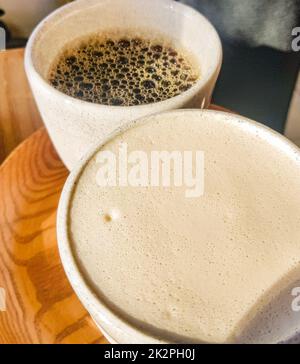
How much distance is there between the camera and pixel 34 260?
2.53 feet

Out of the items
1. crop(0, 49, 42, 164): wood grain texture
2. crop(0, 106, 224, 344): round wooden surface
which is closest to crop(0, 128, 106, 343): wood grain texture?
crop(0, 106, 224, 344): round wooden surface

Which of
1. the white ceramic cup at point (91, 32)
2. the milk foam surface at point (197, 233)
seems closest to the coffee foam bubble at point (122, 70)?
the white ceramic cup at point (91, 32)

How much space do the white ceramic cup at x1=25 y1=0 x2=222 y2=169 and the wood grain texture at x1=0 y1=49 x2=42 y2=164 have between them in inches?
9.2

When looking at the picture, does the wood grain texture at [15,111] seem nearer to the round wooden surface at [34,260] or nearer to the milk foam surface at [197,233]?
the round wooden surface at [34,260]

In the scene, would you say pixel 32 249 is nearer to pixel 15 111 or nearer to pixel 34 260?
pixel 34 260

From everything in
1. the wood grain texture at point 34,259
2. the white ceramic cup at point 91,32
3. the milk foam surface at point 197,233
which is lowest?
the wood grain texture at point 34,259

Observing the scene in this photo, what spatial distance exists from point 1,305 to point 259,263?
14.6 inches

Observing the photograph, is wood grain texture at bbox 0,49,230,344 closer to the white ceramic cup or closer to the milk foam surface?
the white ceramic cup

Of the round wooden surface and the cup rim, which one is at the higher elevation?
the cup rim

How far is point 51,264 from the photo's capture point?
2.52ft

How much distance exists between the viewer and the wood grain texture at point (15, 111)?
1021 mm

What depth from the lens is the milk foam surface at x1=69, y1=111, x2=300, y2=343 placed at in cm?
52

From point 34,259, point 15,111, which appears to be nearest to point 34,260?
point 34,259

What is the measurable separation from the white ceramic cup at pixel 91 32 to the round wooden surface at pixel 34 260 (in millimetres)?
84
